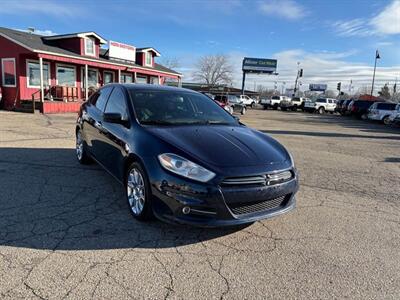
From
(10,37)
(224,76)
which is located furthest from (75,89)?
(224,76)

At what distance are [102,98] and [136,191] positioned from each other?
2456mm

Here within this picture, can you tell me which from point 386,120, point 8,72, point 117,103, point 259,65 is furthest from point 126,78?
point 259,65

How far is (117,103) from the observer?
16.3 ft

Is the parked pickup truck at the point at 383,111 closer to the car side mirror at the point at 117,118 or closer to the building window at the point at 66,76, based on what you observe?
the building window at the point at 66,76

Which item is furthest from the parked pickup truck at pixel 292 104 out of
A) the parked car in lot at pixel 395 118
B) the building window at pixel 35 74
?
the building window at pixel 35 74

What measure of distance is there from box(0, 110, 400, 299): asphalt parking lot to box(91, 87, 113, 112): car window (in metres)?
1.27

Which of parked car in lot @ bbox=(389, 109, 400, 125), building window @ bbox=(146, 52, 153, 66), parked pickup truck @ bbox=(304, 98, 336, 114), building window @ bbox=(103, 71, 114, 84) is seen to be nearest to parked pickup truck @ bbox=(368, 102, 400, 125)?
parked car in lot @ bbox=(389, 109, 400, 125)

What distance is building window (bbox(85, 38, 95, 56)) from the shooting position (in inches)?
873

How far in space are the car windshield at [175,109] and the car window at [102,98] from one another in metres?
0.93

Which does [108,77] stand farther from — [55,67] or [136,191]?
[136,191]

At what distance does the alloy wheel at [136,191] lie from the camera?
151 inches

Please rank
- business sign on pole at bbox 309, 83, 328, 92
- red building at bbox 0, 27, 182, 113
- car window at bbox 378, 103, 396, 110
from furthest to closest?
business sign on pole at bbox 309, 83, 328, 92, car window at bbox 378, 103, 396, 110, red building at bbox 0, 27, 182, 113

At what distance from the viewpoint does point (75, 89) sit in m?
21.0

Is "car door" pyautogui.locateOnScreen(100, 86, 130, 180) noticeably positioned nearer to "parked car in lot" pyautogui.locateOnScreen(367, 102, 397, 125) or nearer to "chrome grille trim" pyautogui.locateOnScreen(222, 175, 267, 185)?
"chrome grille trim" pyautogui.locateOnScreen(222, 175, 267, 185)
